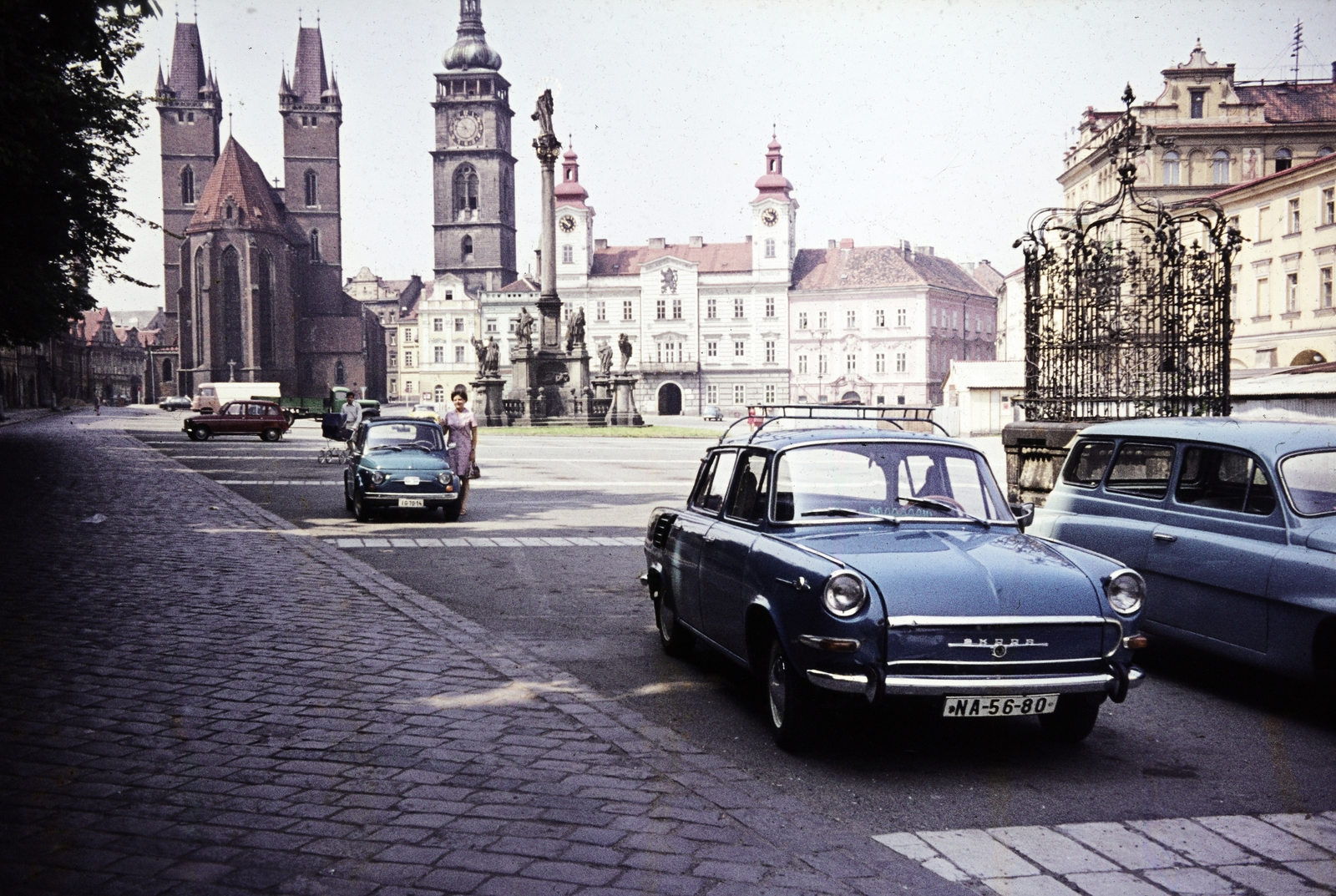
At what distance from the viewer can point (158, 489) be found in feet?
69.9

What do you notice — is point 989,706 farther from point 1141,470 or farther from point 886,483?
point 1141,470

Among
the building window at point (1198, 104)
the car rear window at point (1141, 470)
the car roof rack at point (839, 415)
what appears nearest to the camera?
the car roof rack at point (839, 415)

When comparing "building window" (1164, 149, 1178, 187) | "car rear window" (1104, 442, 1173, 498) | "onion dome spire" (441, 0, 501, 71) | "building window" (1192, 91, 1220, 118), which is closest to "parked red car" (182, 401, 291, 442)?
"car rear window" (1104, 442, 1173, 498)

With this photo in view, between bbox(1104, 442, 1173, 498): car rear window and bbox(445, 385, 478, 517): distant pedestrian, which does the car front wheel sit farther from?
bbox(445, 385, 478, 517): distant pedestrian

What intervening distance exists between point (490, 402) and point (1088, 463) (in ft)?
157

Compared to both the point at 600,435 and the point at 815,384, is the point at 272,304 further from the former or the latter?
the point at 600,435

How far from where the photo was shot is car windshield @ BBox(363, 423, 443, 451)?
17.9 m

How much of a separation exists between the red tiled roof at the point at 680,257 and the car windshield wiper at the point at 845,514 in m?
101

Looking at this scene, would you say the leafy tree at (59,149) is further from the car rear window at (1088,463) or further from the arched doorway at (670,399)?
the arched doorway at (670,399)

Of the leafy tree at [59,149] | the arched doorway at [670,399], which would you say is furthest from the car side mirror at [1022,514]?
the arched doorway at [670,399]

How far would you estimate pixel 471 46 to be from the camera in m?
118

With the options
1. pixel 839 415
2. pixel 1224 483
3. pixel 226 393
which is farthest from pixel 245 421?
pixel 226 393

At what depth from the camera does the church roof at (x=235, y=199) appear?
104688 millimetres

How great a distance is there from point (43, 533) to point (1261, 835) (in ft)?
44.9
